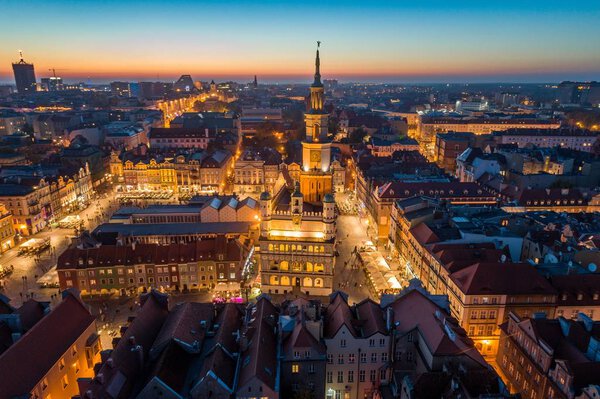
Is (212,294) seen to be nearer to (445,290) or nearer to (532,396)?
(445,290)

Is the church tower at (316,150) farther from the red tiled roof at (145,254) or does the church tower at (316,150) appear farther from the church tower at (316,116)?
the red tiled roof at (145,254)

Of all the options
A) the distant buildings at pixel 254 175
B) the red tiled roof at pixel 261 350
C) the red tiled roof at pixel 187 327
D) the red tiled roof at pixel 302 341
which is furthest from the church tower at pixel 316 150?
the distant buildings at pixel 254 175

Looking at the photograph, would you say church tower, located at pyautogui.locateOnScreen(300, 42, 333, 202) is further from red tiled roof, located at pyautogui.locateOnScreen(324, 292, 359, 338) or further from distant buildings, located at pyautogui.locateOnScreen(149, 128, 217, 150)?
distant buildings, located at pyautogui.locateOnScreen(149, 128, 217, 150)

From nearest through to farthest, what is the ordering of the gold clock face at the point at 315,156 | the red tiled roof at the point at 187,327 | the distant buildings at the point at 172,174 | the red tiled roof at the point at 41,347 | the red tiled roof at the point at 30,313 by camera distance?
the red tiled roof at the point at 41,347, the red tiled roof at the point at 187,327, the red tiled roof at the point at 30,313, the gold clock face at the point at 315,156, the distant buildings at the point at 172,174

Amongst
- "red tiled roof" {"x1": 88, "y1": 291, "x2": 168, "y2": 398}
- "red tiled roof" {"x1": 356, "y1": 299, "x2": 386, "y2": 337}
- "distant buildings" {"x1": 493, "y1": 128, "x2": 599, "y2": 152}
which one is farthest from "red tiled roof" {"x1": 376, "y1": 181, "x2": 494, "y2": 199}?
"distant buildings" {"x1": 493, "y1": 128, "x2": 599, "y2": 152}

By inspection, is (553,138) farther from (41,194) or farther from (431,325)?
(41,194)

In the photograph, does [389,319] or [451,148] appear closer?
[389,319]

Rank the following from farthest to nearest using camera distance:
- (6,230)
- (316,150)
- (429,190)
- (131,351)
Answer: (429,190) < (6,230) < (316,150) < (131,351)

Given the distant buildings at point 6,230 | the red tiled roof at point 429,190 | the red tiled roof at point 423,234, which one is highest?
the red tiled roof at point 429,190

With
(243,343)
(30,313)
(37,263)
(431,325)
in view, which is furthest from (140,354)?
(37,263)
